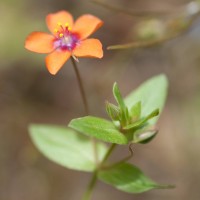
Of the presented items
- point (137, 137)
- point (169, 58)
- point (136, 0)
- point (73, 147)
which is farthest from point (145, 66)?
point (137, 137)

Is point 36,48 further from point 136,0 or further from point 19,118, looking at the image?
point 136,0

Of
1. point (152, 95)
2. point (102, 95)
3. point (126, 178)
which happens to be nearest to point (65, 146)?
point (126, 178)

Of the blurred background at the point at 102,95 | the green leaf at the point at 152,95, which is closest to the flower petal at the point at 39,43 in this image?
the green leaf at the point at 152,95

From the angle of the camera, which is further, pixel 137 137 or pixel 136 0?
pixel 136 0

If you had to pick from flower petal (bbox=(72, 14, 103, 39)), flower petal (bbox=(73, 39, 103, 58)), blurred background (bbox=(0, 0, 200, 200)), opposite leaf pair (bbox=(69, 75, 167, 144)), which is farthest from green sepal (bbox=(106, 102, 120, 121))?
blurred background (bbox=(0, 0, 200, 200))

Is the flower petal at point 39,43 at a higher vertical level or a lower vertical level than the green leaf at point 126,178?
higher

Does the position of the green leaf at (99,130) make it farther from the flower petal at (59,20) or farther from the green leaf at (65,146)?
the flower petal at (59,20)
